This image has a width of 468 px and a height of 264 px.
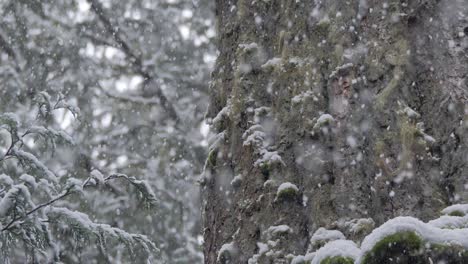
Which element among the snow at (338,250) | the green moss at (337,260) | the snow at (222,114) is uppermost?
the snow at (222,114)

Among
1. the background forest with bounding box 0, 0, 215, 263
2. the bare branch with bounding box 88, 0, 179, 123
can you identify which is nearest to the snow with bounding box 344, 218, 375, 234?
the background forest with bounding box 0, 0, 215, 263

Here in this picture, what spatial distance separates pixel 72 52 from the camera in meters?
7.23

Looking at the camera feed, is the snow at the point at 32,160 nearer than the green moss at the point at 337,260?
No

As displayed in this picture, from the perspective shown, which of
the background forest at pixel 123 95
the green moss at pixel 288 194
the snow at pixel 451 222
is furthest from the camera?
the background forest at pixel 123 95

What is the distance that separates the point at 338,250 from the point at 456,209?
33cm

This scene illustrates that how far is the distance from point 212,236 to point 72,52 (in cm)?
549

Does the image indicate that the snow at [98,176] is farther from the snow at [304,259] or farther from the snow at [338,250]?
the snow at [338,250]

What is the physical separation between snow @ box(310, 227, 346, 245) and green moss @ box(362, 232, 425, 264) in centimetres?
34

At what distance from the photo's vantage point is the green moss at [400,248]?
137cm

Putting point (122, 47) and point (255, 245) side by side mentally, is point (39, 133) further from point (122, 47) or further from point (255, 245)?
point (122, 47)

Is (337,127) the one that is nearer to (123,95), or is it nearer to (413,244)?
(413,244)

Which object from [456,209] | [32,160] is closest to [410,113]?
[456,209]

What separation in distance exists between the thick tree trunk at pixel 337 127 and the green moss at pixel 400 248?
302mm

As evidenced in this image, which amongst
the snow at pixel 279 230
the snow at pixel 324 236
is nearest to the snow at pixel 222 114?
the snow at pixel 279 230
